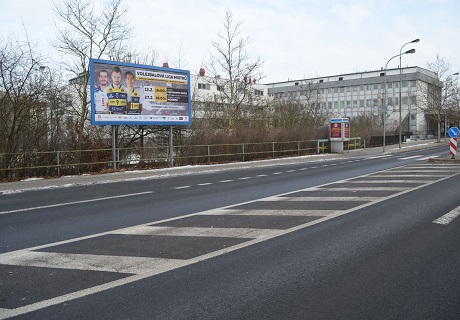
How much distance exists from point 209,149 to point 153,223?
56.0 feet

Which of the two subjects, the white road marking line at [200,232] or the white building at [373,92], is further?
the white building at [373,92]

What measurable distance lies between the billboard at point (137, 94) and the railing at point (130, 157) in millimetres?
1748

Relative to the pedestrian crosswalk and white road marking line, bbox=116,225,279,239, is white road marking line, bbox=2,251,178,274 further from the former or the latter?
white road marking line, bbox=116,225,279,239

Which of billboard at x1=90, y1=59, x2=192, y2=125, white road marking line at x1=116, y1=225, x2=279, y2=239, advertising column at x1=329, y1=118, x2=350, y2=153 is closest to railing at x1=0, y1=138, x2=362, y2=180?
billboard at x1=90, y1=59, x2=192, y2=125

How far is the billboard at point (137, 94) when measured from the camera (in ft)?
62.2

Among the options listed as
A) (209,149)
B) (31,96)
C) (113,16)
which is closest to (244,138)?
(209,149)

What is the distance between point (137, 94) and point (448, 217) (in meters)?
16.1

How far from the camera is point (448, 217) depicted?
781 centimetres

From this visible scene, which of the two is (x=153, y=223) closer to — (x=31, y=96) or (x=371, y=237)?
(x=371, y=237)

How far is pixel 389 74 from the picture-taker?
92.6 meters

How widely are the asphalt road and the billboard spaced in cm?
969

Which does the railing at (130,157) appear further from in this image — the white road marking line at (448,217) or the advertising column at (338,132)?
the white road marking line at (448,217)

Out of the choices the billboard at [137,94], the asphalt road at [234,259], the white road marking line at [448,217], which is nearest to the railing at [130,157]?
the billboard at [137,94]

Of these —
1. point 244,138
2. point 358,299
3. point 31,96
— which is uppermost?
point 31,96
